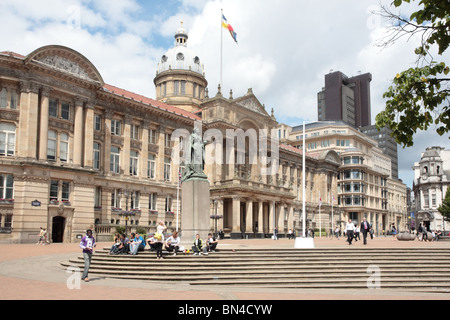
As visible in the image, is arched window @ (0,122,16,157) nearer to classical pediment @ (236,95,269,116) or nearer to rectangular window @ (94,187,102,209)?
rectangular window @ (94,187,102,209)

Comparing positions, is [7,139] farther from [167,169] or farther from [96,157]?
[167,169]

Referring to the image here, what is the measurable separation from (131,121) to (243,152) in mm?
21122

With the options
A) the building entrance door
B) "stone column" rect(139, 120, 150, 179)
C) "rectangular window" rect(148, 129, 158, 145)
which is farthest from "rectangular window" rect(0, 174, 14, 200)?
"rectangular window" rect(148, 129, 158, 145)

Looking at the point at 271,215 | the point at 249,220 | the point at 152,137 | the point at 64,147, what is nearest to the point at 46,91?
the point at 64,147

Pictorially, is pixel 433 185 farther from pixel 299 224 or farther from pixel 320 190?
pixel 299 224

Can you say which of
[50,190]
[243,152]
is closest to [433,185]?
[243,152]

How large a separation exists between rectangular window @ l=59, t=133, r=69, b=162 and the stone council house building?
0.34 ft

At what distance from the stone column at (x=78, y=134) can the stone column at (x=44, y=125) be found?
3524 mm

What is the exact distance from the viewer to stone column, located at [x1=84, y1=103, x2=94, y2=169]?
4616 cm

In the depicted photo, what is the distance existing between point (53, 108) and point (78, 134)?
3666 mm

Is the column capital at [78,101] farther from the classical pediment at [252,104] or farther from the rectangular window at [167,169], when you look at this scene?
the classical pediment at [252,104]

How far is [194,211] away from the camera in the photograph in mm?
23375

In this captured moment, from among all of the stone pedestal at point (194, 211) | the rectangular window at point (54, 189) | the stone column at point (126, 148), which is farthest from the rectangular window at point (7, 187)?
the stone pedestal at point (194, 211)
